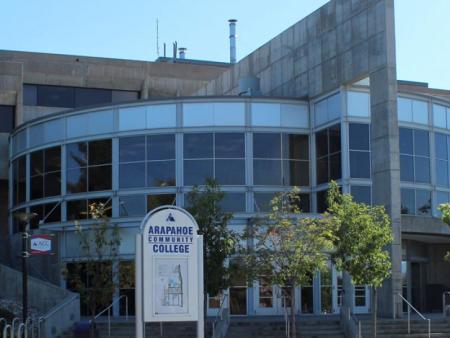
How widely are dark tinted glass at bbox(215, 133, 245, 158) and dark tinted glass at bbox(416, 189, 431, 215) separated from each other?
7.96m

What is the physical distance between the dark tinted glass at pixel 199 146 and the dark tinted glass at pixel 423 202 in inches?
367

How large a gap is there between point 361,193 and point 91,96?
2245 cm

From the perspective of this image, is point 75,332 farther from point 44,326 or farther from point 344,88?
point 344,88

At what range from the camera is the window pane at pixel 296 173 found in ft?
121

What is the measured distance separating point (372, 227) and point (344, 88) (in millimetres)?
11020

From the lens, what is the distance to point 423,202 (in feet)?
121

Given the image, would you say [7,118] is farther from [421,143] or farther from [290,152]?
[421,143]

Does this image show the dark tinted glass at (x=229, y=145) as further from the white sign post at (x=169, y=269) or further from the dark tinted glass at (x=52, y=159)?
the white sign post at (x=169, y=269)

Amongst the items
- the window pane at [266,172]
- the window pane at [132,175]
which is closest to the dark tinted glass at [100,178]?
the window pane at [132,175]

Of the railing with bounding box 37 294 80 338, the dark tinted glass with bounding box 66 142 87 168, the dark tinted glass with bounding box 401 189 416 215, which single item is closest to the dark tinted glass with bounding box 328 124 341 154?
the dark tinted glass with bounding box 401 189 416 215

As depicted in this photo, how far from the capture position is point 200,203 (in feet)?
89.2

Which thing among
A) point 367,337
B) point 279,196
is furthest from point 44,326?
point 367,337

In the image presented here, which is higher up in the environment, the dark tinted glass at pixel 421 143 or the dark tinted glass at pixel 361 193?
the dark tinted glass at pixel 421 143

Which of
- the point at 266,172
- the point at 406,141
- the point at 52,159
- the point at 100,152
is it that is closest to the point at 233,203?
the point at 266,172
